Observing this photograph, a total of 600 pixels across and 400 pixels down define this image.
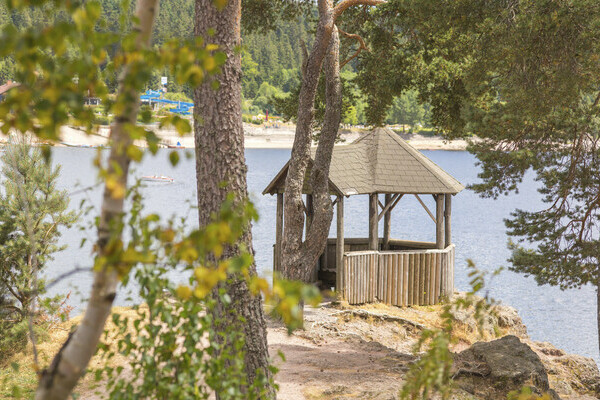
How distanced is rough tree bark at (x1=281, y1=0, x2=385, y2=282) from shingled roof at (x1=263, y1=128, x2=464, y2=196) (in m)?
1.79

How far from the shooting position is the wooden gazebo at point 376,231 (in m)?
12.3

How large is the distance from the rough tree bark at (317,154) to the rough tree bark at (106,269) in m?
7.65

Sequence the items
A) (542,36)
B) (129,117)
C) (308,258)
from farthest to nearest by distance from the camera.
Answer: (308,258), (542,36), (129,117)

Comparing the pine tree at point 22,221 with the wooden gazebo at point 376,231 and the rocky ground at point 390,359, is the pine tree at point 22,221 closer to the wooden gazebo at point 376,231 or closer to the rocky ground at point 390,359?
the rocky ground at point 390,359

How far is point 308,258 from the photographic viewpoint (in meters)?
10.3

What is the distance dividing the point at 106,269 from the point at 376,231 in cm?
1092

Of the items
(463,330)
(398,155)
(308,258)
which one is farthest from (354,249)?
(308,258)

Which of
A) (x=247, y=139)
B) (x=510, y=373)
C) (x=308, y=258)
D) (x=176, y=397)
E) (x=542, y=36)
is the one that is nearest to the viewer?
(x=176, y=397)

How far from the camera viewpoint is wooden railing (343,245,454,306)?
484 inches

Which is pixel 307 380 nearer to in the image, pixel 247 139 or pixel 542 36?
pixel 542 36

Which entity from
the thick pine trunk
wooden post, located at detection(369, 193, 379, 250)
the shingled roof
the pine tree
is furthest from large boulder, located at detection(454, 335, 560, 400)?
the pine tree

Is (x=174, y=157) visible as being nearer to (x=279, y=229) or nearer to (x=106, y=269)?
(x=106, y=269)

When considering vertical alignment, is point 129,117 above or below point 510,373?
above

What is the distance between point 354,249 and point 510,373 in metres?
7.30
